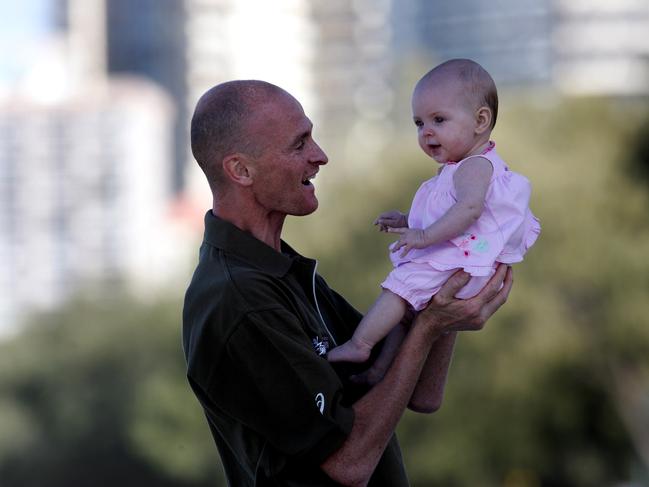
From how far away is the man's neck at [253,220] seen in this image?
10.4 ft

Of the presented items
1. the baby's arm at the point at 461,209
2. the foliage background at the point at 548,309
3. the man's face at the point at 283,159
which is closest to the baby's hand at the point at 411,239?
the baby's arm at the point at 461,209

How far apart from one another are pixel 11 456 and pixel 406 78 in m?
16.2

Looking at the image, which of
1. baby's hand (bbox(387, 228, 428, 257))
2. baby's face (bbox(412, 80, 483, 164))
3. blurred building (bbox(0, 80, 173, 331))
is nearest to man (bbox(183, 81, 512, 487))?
baby's hand (bbox(387, 228, 428, 257))

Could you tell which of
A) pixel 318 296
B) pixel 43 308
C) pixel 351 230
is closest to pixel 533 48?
pixel 43 308

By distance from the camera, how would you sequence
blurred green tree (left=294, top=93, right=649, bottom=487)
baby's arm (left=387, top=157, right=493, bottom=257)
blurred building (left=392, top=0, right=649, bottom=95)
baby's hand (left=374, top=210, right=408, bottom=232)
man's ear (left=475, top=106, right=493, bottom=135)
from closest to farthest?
1. baby's arm (left=387, top=157, right=493, bottom=257)
2. man's ear (left=475, top=106, right=493, bottom=135)
3. baby's hand (left=374, top=210, right=408, bottom=232)
4. blurred green tree (left=294, top=93, right=649, bottom=487)
5. blurred building (left=392, top=0, right=649, bottom=95)

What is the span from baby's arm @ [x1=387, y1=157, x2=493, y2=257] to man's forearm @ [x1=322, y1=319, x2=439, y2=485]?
191 mm

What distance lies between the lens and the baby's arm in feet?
9.80

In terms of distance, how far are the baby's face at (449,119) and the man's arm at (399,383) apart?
11.7 inches

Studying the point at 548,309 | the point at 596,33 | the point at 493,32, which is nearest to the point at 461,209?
the point at 548,309

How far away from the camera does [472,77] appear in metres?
3.08

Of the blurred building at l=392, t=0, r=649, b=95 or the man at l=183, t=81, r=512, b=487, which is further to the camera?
the blurred building at l=392, t=0, r=649, b=95

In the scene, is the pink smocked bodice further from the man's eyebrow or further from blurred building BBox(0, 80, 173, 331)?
blurred building BBox(0, 80, 173, 331)

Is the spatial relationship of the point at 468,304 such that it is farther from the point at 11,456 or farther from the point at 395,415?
the point at 11,456

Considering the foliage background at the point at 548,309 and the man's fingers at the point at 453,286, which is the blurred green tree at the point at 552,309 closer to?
the foliage background at the point at 548,309
